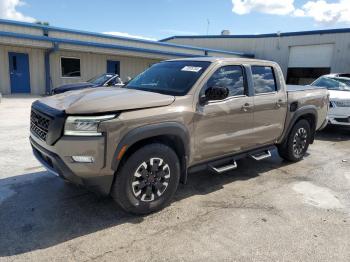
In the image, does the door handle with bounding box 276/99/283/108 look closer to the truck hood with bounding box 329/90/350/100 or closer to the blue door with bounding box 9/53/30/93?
the truck hood with bounding box 329/90/350/100

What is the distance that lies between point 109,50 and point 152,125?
16.2 metres

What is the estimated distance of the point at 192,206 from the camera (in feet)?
12.8

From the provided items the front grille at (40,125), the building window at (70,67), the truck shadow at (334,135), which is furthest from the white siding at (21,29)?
the truck shadow at (334,135)

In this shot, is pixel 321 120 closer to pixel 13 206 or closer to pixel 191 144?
pixel 191 144

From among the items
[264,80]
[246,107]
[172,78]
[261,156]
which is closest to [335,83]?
[264,80]

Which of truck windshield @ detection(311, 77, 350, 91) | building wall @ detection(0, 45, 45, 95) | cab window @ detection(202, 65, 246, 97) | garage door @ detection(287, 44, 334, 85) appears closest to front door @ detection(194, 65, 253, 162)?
cab window @ detection(202, 65, 246, 97)

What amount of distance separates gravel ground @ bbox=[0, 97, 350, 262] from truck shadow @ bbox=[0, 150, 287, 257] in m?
0.01

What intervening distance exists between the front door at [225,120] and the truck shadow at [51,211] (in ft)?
2.25

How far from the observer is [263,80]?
4.93m

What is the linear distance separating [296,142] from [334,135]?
3.93m

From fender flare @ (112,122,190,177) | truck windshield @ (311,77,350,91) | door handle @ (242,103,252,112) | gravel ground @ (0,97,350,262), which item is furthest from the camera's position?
truck windshield @ (311,77,350,91)

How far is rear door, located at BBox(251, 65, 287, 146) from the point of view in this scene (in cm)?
471

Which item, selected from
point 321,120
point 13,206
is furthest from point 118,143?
point 321,120

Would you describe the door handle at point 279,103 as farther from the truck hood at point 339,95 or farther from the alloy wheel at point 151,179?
the truck hood at point 339,95
